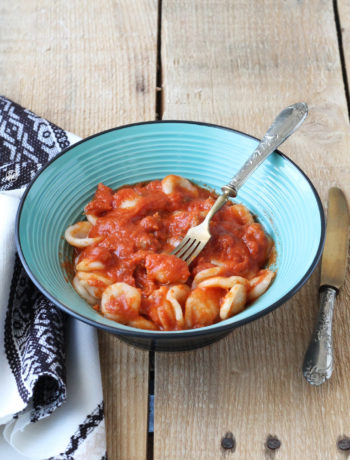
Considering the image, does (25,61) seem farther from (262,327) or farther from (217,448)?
(217,448)

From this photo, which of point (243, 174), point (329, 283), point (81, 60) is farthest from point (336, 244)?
point (81, 60)

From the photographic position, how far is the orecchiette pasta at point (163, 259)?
130 centimetres

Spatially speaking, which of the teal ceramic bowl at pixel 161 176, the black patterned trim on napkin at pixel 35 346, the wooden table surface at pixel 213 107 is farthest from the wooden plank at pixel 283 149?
the black patterned trim on napkin at pixel 35 346

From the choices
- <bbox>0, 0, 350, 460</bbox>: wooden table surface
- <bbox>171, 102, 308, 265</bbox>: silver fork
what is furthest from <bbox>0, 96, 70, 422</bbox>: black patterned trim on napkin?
<bbox>171, 102, 308, 265</bbox>: silver fork

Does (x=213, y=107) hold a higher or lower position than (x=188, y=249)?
higher

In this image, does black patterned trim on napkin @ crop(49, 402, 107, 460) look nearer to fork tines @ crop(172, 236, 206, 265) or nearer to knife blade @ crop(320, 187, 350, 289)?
fork tines @ crop(172, 236, 206, 265)

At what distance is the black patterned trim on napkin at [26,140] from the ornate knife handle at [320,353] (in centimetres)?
93

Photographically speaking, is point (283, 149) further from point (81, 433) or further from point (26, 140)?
point (81, 433)

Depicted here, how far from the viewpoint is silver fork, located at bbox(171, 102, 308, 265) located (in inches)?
56.0

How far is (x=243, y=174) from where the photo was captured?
1498 millimetres

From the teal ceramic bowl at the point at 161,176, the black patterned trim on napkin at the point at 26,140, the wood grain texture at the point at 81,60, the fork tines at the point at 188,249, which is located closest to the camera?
the teal ceramic bowl at the point at 161,176

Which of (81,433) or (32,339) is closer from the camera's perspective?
(81,433)

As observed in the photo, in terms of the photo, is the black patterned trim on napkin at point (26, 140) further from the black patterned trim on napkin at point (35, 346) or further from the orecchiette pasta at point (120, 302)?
the orecchiette pasta at point (120, 302)

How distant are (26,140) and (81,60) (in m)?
0.52
